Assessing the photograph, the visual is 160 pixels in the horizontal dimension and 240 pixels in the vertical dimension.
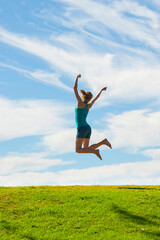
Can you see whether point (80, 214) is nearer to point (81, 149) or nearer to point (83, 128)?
point (81, 149)

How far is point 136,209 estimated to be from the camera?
40.4 feet

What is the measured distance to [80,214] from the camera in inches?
469

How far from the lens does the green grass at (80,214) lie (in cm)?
1087

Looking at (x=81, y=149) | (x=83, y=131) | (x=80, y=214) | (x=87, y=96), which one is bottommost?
(x=80, y=214)

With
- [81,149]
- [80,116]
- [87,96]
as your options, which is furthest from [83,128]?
[87,96]

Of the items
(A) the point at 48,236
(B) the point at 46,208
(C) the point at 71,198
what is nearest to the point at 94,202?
(C) the point at 71,198

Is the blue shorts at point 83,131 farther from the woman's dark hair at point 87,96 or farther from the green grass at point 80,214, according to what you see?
the green grass at point 80,214

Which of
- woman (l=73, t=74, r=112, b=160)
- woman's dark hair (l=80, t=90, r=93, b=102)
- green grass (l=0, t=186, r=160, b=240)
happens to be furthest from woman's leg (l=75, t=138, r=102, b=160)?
woman's dark hair (l=80, t=90, r=93, b=102)

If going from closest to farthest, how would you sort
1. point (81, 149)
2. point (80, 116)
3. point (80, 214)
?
point (80, 214), point (81, 149), point (80, 116)

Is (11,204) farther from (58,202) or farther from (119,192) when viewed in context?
(119,192)

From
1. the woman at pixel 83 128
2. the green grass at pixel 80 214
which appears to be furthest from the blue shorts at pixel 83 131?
the green grass at pixel 80 214

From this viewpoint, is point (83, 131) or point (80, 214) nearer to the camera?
point (80, 214)

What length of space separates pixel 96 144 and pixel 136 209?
154 inches

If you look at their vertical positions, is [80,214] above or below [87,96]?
below
